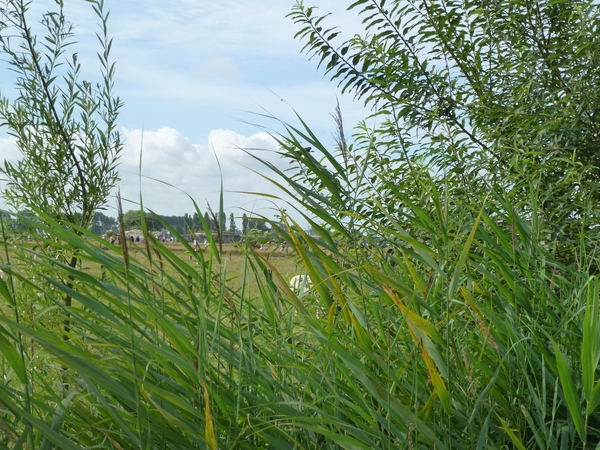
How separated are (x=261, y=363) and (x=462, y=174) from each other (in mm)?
1918

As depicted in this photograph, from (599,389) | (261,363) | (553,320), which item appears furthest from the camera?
(553,320)

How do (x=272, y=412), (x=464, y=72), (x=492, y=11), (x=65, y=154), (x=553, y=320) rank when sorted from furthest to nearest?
1. (x=464, y=72)
2. (x=492, y=11)
3. (x=65, y=154)
4. (x=553, y=320)
5. (x=272, y=412)

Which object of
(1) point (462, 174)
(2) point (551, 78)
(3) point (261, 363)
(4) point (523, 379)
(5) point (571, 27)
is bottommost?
(4) point (523, 379)

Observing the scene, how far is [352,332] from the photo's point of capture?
1600mm

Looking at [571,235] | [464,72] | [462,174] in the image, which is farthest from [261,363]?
[464,72]

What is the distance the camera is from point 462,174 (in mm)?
3146

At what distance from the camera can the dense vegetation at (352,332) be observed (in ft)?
4.15

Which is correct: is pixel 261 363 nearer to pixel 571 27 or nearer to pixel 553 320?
pixel 553 320

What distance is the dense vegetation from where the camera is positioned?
127 cm

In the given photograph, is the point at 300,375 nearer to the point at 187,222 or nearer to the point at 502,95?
the point at 187,222

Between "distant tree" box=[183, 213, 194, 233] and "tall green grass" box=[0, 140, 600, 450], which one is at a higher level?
"distant tree" box=[183, 213, 194, 233]

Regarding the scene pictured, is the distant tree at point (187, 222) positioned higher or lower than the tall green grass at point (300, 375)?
higher

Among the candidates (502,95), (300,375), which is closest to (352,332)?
(300,375)

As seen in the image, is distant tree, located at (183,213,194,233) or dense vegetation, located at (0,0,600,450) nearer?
dense vegetation, located at (0,0,600,450)
